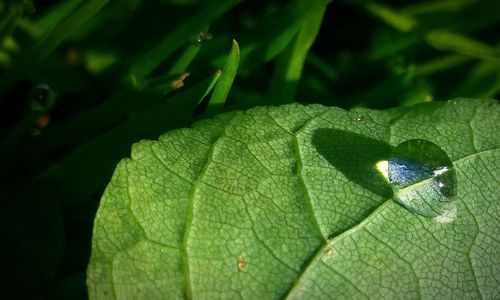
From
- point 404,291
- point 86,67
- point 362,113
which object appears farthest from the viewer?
point 86,67

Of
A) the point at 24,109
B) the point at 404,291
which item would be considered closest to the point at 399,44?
the point at 404,291

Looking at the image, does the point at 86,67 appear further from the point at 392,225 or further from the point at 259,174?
the point at 392,225

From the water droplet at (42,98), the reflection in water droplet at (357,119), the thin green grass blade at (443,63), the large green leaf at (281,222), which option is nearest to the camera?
the large green leaf at (281,222)

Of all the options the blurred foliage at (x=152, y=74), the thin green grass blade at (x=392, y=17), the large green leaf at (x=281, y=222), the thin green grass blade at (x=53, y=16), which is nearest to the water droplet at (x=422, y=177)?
the large green leaf at (x=281, y=222)

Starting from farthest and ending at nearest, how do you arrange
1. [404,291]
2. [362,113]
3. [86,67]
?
1. [86,67]
2. [362,113]
3. [404,291]

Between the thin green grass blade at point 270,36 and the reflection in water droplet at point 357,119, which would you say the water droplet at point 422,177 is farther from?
the thin green grass blade at point 270,36

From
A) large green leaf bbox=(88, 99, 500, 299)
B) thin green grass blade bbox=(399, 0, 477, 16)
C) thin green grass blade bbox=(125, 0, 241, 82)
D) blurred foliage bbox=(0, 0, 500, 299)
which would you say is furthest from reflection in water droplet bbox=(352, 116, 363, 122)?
thin green grass blade bbox=(399, 0, 477, 16)

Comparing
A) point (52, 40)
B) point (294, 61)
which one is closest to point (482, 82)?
point (294, 61)
